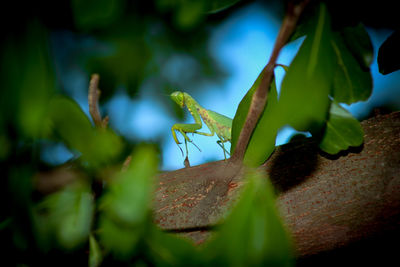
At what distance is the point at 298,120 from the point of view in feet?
1.01

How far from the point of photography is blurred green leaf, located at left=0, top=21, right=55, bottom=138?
169 mm

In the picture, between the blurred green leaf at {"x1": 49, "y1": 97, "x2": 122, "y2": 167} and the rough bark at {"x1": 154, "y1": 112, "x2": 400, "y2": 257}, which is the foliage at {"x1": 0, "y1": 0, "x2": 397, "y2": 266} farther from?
the rough bark at {"x1": 154, "y1": 112, "x2": 400, "y2": 257}

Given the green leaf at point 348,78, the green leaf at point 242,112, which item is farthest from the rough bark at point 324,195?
the green leaf at point 348,78

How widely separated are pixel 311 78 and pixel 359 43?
16 cm

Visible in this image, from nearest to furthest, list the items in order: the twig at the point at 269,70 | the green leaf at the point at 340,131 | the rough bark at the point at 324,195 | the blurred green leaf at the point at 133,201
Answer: the blurred green leaf at the point at 133,201 → the twig at the point at 269,70 → the green leaf at the point at 340,131 → the rough bark at the point at 324,195

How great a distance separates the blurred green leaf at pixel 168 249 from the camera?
0.66 ft

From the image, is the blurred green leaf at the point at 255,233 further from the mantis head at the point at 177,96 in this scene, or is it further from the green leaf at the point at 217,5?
the mantis head at the point at 177,96

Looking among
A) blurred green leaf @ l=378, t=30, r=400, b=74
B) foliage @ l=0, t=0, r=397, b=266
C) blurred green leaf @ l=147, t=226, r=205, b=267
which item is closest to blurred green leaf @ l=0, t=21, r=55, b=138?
foliage @ l=0, t=0, r=397, b=266

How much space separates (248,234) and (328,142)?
299mm

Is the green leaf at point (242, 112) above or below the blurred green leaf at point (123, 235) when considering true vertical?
above

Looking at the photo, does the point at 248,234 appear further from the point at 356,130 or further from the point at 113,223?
the point at 356,130

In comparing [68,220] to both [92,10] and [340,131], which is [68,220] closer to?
[92,10]

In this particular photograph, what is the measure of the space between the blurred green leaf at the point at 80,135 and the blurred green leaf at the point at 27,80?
0.07ft

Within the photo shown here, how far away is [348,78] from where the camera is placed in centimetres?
35
